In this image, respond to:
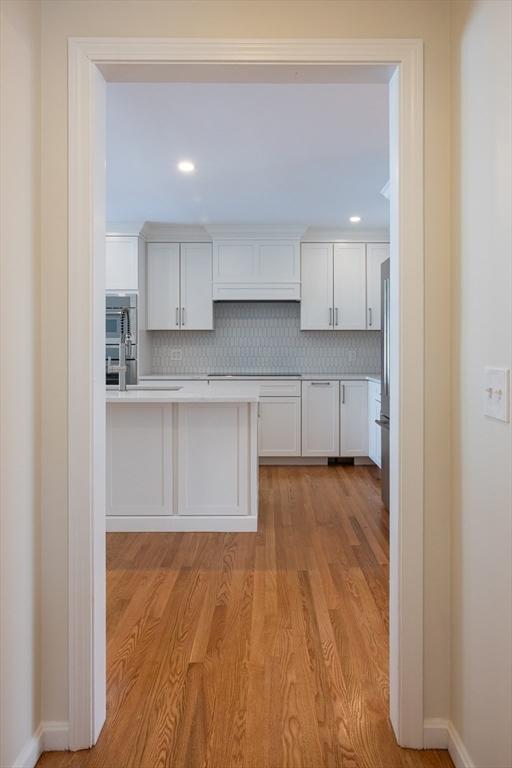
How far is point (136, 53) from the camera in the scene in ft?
5.03

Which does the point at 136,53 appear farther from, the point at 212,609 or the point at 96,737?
the point at 212,609

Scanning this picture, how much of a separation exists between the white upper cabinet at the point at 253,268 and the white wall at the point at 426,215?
13.3 ft

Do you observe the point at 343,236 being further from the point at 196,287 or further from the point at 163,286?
the point at 163,286

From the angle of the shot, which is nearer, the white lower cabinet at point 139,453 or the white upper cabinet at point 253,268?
the white lower cabinet at point 139,453

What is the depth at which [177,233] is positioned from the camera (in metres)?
5.65

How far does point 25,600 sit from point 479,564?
1277 millimetres

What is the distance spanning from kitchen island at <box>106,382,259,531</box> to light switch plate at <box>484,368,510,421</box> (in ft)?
7.18

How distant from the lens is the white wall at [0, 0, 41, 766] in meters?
1.33

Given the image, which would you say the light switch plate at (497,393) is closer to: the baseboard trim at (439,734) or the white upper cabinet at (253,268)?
the baseboard trim at (439,734)

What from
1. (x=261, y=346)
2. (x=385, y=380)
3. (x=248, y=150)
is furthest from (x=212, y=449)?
(x=261, y=346)

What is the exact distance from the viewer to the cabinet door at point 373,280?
18.8ft

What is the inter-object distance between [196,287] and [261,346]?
1.07 meters

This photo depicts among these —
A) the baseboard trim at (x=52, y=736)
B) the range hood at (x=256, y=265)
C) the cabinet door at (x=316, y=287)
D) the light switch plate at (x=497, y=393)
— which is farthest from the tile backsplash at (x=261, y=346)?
the light switch plate at (x=497, y=393)

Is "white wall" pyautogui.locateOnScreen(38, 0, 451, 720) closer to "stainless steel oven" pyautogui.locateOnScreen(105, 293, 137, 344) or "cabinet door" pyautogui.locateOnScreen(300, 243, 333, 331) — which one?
"stainless steel oven" pyautogui.locateOnScreen(105, 293, 137, 344)
